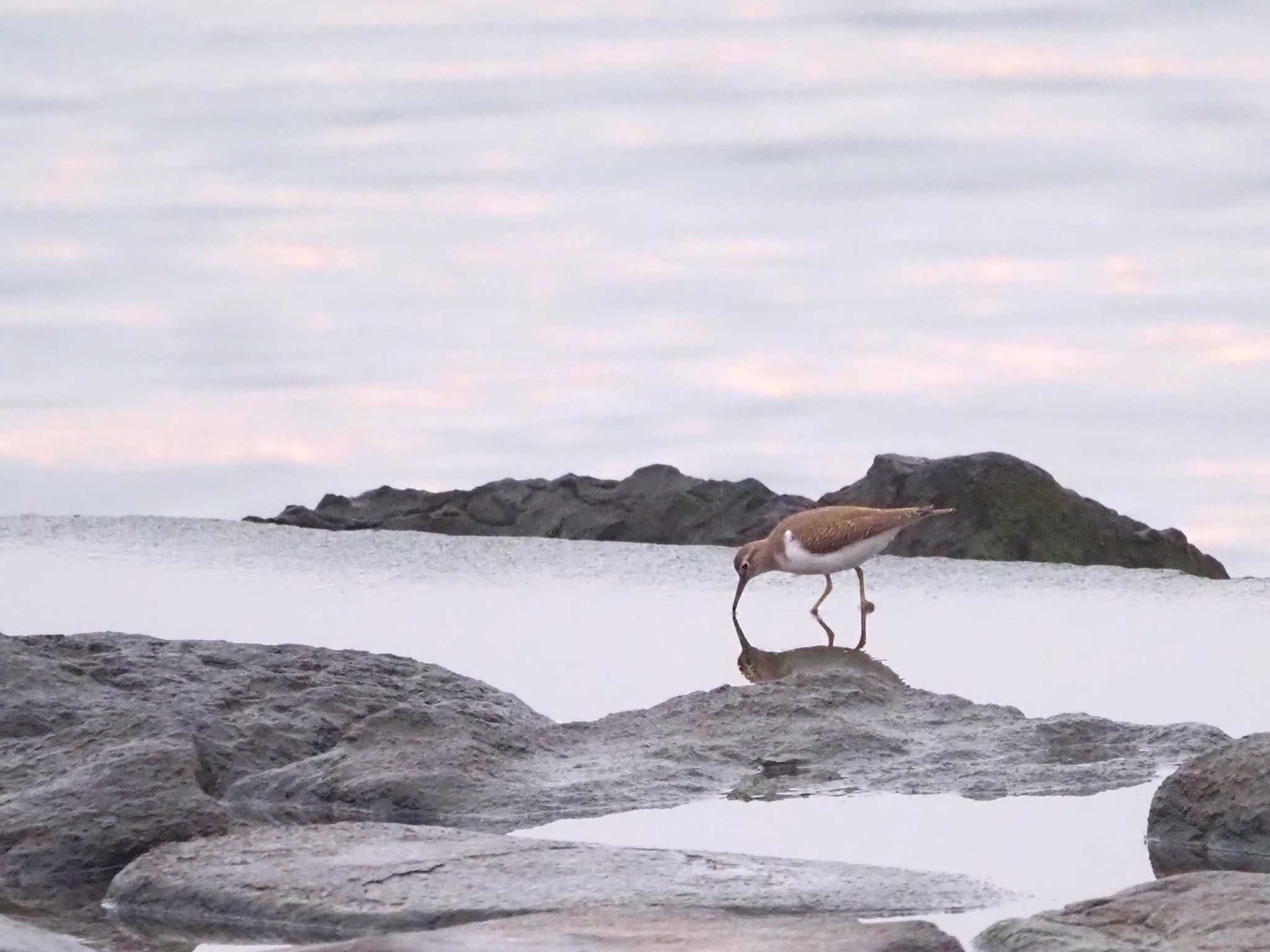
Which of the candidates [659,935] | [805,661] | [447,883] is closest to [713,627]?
[805,661]

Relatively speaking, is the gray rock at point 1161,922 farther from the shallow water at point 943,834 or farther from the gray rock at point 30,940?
the gray rock at point 30,940

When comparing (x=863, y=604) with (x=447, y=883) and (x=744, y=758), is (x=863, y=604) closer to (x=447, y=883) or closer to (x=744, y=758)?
(x=744, y=758)

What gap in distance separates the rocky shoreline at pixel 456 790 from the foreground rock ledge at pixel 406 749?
0.04 ft

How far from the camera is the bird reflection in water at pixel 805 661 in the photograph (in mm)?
9344

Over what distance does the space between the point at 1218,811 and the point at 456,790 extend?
245 cm

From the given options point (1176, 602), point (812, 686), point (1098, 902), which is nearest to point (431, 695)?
point (812, 686)

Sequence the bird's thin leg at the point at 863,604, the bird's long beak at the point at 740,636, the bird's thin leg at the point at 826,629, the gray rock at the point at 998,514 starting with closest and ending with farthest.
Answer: the bird's long beak at the point at 740,636
the bird's thin leg at the point at 826,629
the bird's thin leg at the point at 863,604
the gray rock at the point at 998,514

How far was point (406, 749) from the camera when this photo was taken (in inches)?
259

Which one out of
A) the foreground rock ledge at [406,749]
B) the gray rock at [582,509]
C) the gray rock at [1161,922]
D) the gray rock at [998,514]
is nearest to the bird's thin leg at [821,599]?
the gray rock at [998,514]

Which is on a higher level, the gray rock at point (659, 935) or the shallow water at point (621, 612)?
the shallow water at point (621, 612)

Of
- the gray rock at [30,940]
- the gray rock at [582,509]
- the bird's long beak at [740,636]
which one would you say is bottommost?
the gray rock at [30,940]

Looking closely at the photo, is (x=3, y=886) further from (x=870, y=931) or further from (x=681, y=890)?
(x=870, y=931)

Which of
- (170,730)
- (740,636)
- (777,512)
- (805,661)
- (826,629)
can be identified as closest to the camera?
(170,730)

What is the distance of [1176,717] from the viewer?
8.02 metres
